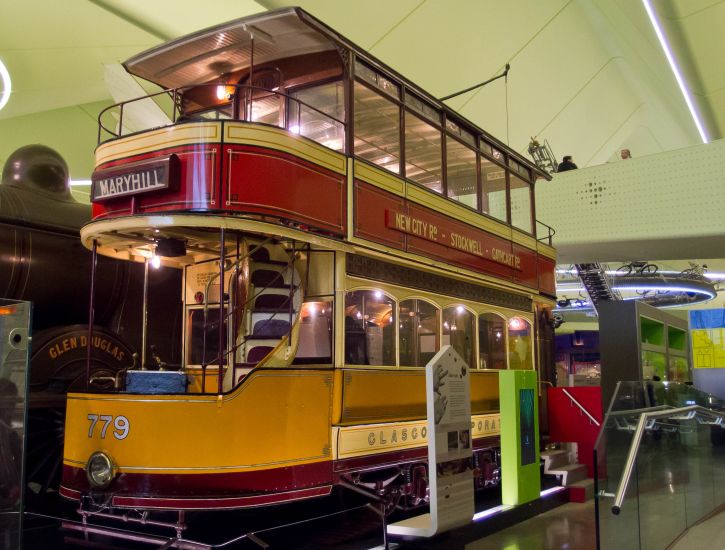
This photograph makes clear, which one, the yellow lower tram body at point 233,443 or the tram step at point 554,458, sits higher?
the yellow lower tram body at point 233,443

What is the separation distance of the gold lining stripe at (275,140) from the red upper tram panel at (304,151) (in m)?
0.01

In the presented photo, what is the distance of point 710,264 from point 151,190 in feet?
73.8

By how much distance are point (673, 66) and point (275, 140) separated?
1245 centimetres

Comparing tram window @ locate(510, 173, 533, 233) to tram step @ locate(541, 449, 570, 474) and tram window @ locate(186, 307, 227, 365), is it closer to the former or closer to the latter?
tram step @ locate(541, 449, 570, 474)

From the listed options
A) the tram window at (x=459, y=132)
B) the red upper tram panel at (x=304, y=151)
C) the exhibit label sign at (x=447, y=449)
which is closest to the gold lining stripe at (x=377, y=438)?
the exhibit label sign at (x=447, y=449)

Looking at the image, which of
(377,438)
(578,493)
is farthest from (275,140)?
(578,493)

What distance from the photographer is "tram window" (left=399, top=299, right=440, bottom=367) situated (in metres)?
7.57

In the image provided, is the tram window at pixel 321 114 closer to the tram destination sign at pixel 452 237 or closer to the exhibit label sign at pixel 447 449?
the tram destination sign at pixel 452 237

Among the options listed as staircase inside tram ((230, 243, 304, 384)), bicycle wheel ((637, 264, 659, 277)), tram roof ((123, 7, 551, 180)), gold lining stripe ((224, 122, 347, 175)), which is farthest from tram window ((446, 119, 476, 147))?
bicycle wheel ((637, 264, 659, 277))

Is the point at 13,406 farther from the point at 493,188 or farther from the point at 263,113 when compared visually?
the point at 493,188

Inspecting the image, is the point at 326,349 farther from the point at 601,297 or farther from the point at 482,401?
the point at 601,297

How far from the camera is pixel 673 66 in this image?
15.3 m

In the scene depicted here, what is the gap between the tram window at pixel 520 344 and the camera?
32.6ft

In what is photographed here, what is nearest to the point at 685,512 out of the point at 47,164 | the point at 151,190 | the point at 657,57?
the point at 151,190
